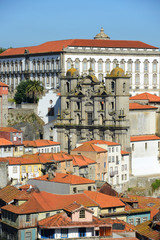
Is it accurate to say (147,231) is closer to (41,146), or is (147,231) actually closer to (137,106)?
(41,146)

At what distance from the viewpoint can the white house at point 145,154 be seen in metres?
114

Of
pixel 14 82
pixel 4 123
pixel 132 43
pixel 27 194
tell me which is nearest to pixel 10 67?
pixel 14 82

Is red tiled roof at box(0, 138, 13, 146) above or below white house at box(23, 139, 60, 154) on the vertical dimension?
above

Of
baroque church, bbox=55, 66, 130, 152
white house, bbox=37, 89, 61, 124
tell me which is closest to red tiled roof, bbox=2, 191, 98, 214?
baroque church, bbox=55, 66, 130, 152

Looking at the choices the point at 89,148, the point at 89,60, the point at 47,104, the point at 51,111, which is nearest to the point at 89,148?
the point at 89,148

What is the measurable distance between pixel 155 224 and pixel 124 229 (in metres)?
3.66

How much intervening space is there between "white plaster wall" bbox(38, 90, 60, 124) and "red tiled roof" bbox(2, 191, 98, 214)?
50.8 m

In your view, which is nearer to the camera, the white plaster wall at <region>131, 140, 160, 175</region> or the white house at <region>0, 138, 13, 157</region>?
the white house at <region>0, 138, 13, 157</region>

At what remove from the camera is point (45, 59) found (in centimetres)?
15275

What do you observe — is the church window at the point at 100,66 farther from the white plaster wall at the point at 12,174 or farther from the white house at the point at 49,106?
the white plaster wall at the point at 12,174

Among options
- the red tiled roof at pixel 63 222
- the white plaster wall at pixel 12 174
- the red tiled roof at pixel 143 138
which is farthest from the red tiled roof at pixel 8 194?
the red tiled roof at pixel 143 138

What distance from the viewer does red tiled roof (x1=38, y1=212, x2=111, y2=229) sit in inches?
2657

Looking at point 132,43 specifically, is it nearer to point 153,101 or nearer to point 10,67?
point 10,67

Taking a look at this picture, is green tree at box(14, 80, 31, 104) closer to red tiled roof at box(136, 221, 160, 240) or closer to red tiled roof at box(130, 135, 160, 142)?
red tiled roof at box(130, 135, 160, 142)
